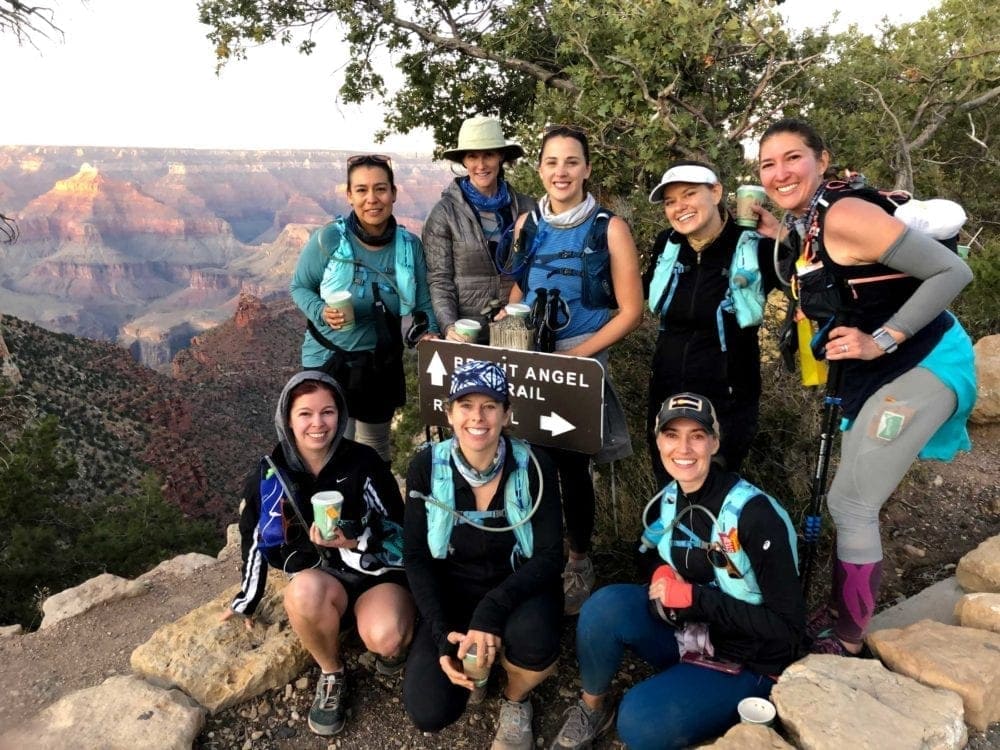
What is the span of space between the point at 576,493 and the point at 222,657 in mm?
1790

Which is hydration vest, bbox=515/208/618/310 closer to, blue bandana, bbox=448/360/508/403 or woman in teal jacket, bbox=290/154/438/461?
blue bandana, bbox=448/360/508/403

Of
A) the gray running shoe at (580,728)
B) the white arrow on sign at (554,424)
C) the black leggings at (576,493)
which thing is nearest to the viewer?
the gray running shoe at (580,728)

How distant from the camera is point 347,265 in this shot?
352cm

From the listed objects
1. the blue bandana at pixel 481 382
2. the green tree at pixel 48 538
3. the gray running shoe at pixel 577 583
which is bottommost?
the green tree at pixel 48 538

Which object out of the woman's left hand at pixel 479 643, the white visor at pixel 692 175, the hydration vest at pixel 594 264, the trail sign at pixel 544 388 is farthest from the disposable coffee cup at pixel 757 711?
the white visor at pixel 692 175

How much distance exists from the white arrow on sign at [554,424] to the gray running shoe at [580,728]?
3.62ft

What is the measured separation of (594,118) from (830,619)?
4.43 metres

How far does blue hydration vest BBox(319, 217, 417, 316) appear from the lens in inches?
138

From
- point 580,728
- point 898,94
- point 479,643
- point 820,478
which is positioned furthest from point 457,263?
point 898,94

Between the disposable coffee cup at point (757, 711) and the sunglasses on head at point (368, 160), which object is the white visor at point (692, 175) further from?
the disposable coffee cup at point (757, 711)

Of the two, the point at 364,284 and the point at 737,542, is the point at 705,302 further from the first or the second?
the point at 364,284

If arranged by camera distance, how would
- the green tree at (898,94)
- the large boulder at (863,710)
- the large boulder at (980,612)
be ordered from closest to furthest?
the large boulder at (863,710)
the large boulder at (980,612)
the green tree at (898,94)

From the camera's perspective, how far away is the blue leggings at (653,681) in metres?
2.30

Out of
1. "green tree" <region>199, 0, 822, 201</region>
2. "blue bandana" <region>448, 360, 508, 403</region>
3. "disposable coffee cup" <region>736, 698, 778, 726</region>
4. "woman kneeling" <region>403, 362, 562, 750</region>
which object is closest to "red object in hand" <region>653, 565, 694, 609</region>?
"disposable coffee cup" <region>736, 698, 778, 726</region>
